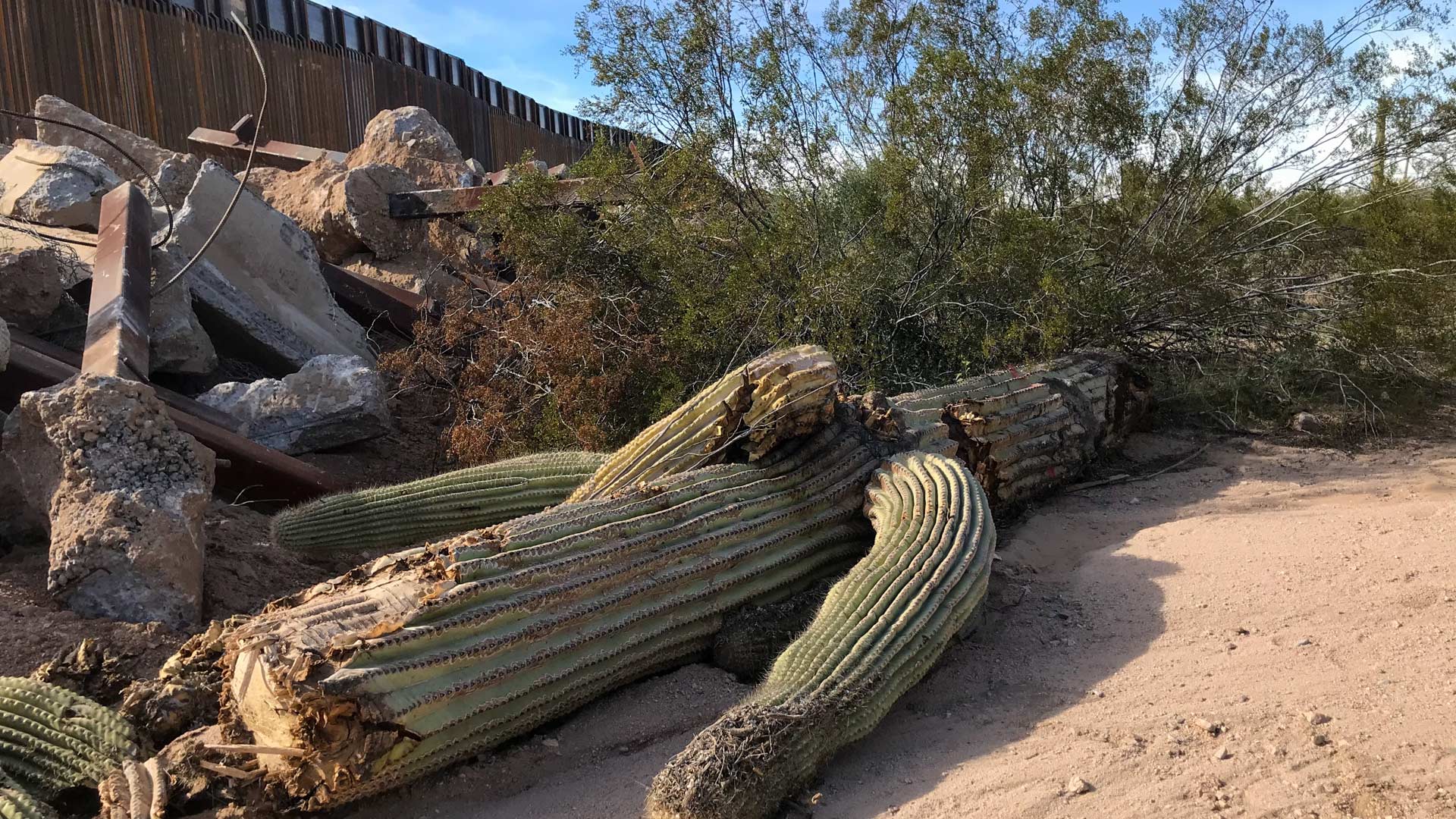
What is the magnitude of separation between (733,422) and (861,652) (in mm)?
1233

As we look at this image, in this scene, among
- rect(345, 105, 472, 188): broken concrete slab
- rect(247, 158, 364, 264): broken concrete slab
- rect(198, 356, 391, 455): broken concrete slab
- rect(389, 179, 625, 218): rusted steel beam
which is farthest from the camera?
rect(345, 105, 472, 188): broken concrete slab

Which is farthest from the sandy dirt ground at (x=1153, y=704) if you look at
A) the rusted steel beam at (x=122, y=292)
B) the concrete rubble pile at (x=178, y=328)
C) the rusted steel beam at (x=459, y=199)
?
the rusted steel beam at (x=459, y=199)

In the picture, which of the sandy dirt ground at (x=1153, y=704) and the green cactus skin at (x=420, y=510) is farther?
the green cactus skin at (x=420, y=510)

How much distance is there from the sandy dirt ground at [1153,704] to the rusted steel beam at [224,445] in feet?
7.46

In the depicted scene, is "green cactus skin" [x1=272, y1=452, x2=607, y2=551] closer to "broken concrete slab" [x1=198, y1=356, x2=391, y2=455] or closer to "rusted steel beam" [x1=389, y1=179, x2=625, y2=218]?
"broken concrete slab" [x1=198, y1=356, x2=391, y2=455]

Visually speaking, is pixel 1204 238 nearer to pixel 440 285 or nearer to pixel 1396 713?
pixel 1396 713

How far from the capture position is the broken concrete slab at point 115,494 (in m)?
3.19

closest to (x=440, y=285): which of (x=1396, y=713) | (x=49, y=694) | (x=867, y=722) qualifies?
(x=49, y=694)

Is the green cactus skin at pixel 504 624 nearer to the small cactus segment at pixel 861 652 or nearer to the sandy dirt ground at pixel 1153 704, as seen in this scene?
the sandy dirt ground at pixel 1153 704

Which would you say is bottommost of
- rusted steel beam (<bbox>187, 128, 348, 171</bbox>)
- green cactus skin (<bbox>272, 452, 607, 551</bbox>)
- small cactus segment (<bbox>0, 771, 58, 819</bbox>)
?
small cactus segment (<bbox>0, 771, 58, 819</bbox>)

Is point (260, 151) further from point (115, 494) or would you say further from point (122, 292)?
point (115, 494)

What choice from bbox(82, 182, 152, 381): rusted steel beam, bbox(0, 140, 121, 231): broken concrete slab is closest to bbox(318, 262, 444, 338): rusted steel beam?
bbox(0, 140, 121, 231): broken concrete slab

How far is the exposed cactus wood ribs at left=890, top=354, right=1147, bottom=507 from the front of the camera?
14.7 ft

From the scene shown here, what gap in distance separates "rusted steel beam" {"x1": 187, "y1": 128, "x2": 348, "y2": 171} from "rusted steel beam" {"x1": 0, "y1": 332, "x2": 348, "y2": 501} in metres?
4.27
